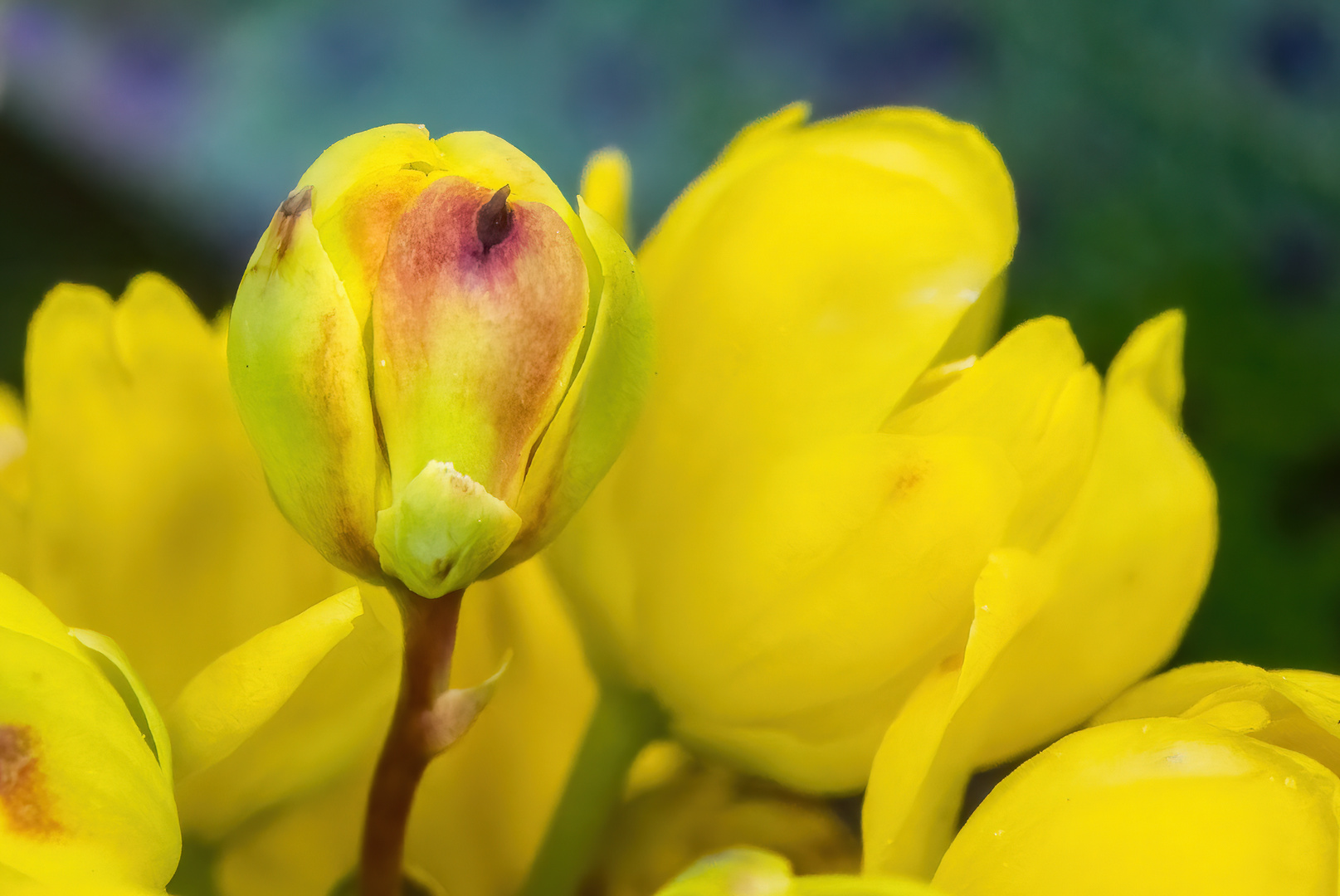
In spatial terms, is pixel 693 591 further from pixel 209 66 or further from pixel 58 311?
pixel 209 66

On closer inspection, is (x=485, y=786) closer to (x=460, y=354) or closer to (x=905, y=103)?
(x=460, y=354)

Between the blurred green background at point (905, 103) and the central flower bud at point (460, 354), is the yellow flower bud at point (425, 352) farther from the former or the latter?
the blurred green background at point (905, 103)

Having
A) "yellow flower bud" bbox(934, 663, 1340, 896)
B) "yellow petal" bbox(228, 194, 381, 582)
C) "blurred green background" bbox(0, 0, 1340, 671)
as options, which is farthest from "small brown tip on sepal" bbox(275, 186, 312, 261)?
"blurred green background" bbox(0, 0, 1340, 671)

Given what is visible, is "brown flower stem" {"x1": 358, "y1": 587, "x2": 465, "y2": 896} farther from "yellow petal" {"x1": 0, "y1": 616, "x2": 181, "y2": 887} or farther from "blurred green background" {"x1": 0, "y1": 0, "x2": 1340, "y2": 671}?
"blurred green background" {"x1": 0, "y1": 0, "x2": 1340, "y2": 671}

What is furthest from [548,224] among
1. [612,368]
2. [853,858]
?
[853,858]

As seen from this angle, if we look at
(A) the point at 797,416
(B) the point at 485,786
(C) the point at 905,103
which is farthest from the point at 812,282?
(C) the point at 905,103

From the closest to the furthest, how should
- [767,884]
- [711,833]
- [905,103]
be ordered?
[767,884] → [711,833] → [905,103]

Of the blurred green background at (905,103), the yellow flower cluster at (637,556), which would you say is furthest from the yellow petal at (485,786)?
the blurred green background at (905,103)

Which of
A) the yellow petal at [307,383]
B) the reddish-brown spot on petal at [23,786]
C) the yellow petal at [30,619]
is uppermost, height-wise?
the yellow petal at [307,383]

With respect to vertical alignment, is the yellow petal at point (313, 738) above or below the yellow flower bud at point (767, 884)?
below
